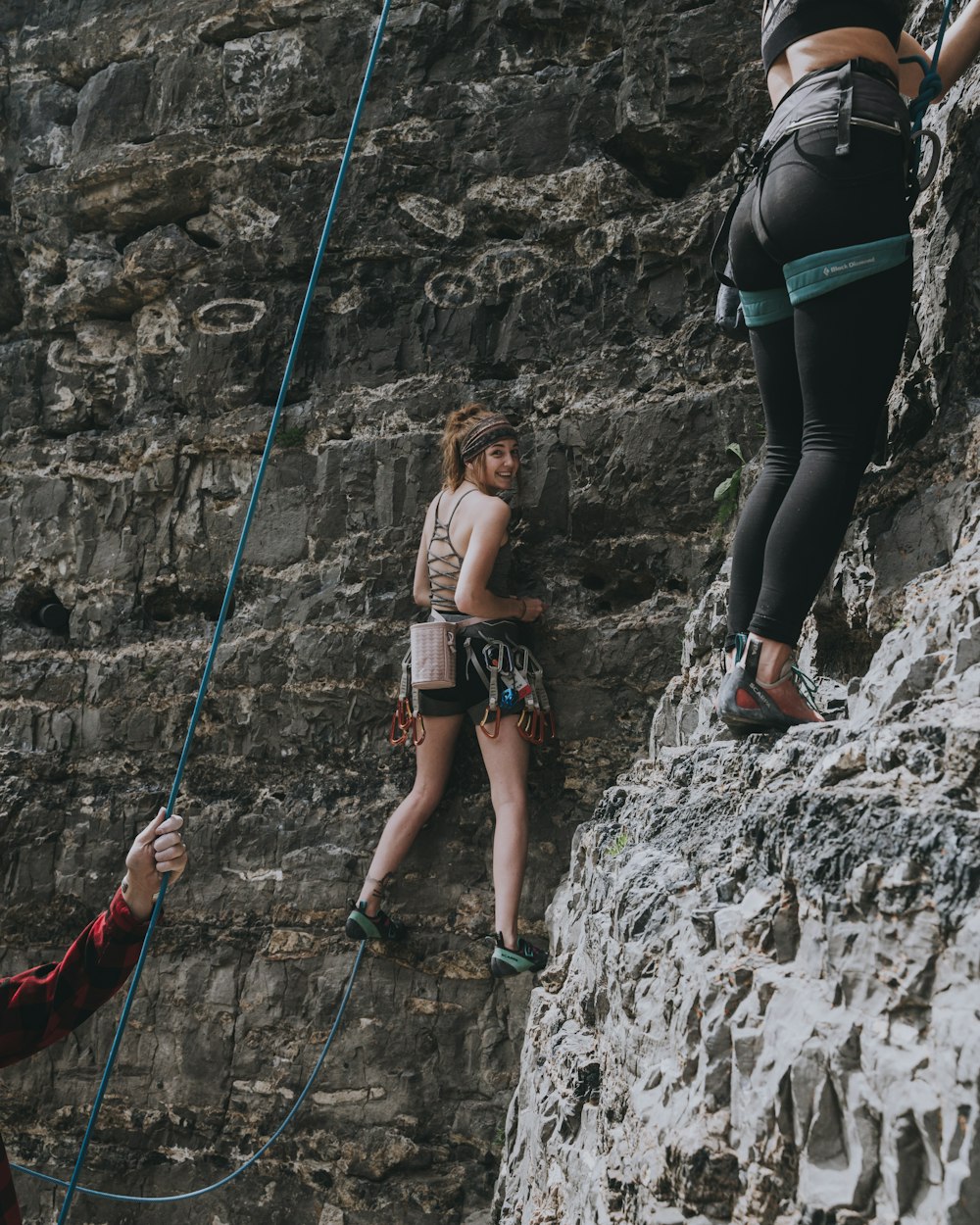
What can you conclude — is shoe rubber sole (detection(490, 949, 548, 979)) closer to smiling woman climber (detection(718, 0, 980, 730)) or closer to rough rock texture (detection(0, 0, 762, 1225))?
rough rock texture (detection(0, 0, 762, 1225))

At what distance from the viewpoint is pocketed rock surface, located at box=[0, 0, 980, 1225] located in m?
4.07

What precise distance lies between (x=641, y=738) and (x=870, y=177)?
2242mm

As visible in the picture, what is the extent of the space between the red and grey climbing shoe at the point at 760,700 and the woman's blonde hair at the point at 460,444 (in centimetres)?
194

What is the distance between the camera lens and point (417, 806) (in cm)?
407

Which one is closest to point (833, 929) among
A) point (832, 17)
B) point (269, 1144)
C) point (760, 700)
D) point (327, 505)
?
point (760, 700)

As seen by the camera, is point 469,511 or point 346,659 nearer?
point 469,511

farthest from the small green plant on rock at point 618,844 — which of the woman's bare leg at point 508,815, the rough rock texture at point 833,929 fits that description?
the woman's bare leg at point 508,815

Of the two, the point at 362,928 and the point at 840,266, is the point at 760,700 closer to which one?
the point at 840,266

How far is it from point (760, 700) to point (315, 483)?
2.83 metres

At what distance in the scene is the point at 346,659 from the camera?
4484 mm

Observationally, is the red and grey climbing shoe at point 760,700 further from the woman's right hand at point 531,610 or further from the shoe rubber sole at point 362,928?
the shoe rubber sole at point 362,928

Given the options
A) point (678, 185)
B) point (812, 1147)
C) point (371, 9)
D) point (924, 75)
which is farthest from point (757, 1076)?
point (371, 9)

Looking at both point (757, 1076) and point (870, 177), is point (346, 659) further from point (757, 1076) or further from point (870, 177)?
point (757, 1076)

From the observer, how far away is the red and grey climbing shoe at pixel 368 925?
4031mm
